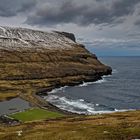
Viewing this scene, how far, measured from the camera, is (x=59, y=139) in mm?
51969

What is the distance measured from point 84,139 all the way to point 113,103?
13399 cm

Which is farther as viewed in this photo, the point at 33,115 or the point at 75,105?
the point at 75,105

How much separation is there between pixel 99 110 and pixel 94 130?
102m

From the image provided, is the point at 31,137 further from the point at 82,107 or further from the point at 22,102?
the point at 82,107

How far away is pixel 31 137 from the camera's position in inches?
2206

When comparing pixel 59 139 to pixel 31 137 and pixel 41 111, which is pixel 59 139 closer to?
pixel 31 137

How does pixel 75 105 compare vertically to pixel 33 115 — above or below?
above

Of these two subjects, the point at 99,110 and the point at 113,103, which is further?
the point at 113,103

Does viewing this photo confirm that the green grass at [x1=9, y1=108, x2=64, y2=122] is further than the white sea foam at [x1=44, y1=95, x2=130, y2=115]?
No

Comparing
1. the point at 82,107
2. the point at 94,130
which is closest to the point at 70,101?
the point at 82,107

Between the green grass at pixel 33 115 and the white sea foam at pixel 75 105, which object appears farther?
the white sea foam at pixel 75 105

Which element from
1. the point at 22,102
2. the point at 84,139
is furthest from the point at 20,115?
the point at 84,139

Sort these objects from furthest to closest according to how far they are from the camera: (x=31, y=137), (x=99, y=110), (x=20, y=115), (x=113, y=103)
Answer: (x=113, y=103) → (x=99, y=110) → (x=20, y=115) → (x=31, y=137)

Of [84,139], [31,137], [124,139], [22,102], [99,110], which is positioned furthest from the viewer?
[99,110]
